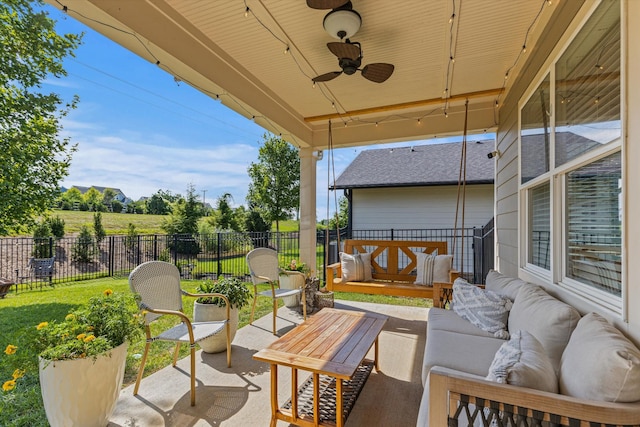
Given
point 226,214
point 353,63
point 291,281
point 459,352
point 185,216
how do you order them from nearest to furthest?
Result: point 459,352 < point 353,63 < point 291,281 < point 185,216 < point 226,214

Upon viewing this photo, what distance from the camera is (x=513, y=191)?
334 centimetres

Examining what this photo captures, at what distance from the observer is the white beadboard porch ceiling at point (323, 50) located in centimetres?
226

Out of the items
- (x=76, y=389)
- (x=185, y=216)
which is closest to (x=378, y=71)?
(x=76, y=389)

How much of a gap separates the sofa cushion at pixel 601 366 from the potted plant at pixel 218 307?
250 centimetres

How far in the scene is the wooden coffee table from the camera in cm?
172

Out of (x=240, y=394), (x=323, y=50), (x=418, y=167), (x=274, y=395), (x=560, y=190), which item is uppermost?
(x=323, y=50)

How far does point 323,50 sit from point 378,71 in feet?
1.97

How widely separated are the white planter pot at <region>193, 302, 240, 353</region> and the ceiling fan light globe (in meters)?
2.66

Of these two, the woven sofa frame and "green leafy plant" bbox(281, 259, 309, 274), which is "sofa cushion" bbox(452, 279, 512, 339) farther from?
"green leafy plant" bbox(281, 259, 309, 274)

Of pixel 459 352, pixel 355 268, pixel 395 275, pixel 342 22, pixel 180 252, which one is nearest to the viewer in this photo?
pixel 459 352

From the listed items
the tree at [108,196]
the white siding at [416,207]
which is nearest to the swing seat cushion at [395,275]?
the white siding at [416,207]

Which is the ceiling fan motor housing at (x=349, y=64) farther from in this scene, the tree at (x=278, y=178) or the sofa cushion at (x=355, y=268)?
the tree at (x=278, y=178)

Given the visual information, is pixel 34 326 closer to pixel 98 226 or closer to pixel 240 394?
pixel 240 394

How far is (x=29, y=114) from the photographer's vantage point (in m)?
4.14
